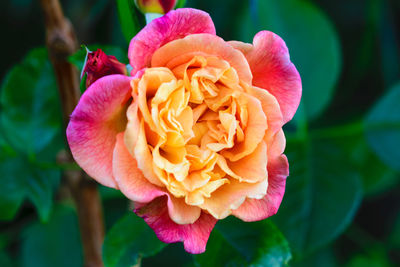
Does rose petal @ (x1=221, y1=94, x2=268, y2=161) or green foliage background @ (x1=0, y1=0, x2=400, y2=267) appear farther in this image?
green foliage background @ (x1=0, y1=0, x2=400, y2=267)

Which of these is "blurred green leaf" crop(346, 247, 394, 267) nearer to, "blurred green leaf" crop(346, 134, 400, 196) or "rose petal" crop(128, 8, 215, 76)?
"blurred green leaf" crop(346, 134, 400, 196)

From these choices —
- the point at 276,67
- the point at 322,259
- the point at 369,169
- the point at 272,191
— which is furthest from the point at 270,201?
the point at 369,169

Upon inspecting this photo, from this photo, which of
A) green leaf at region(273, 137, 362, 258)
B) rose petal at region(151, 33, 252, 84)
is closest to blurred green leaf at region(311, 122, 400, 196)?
green leaf at region(273, 137, 362, 258)

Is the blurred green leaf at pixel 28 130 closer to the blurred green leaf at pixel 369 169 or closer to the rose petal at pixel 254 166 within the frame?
the rose petal at pixel 254 166

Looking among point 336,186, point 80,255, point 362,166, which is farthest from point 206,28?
point 362,166

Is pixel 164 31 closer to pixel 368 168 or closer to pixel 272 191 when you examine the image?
pixel 272 191

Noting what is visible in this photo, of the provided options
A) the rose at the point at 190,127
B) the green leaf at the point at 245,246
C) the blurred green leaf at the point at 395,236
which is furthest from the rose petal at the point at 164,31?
the blurred green leaf at the point at 395,236

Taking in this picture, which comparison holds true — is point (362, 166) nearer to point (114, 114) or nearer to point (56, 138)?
point (56, 138)
